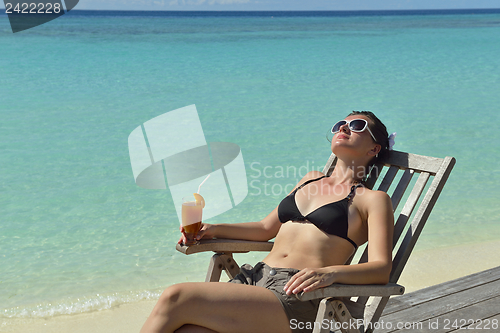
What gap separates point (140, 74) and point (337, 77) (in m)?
6.38

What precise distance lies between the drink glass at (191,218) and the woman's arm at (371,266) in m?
0.62

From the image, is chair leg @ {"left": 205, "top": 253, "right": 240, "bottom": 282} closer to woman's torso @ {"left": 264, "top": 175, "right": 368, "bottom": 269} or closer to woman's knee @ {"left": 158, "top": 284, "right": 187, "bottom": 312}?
woman's torso @ {"left": 264, "top": 175, "right": 368, "bottom": 269}

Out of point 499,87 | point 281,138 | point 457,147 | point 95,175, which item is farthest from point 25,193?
point 499,87

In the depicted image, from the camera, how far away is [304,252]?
2193mm

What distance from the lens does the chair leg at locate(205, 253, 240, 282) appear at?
2377mm

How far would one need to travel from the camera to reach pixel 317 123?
975 centimetres

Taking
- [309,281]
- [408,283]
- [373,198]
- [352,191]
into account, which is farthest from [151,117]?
[309,281]

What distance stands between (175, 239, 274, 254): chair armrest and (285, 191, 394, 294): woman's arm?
581mm

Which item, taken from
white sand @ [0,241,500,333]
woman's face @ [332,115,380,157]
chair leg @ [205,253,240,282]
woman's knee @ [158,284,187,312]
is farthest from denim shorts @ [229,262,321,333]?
white sand @ [0,241,500,333]

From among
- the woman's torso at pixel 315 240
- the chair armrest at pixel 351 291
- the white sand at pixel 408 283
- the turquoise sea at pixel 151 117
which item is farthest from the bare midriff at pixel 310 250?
the turquoise sea at pixel 151 117

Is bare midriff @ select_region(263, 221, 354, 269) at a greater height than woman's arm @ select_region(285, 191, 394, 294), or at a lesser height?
lesser

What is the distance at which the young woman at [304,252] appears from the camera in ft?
6.03

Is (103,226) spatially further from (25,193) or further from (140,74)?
(140,74)

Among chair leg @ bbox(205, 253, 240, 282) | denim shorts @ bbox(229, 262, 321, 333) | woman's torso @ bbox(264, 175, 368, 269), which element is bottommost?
chair leg @ bbox(205, 253, 240, 282)
